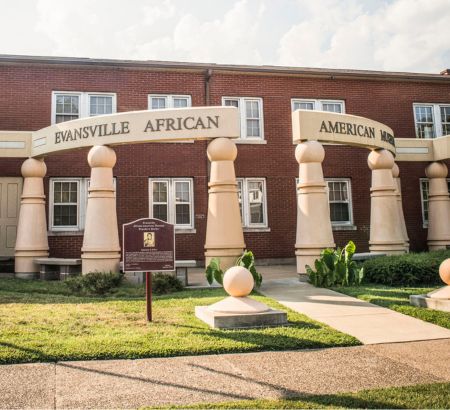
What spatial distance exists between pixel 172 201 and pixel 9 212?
19.1ft

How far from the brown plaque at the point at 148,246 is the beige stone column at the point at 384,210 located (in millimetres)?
7705

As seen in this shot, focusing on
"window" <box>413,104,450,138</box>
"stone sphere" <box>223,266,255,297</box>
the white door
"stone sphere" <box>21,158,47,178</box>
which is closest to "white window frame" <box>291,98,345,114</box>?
"window" <box>413,104,450,138</box>

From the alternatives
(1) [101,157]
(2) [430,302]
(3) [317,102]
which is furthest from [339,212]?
(2) [430,302]

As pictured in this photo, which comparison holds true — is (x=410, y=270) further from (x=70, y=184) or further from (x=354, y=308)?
(x=70, y=184)

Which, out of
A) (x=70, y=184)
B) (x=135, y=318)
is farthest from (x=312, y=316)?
(x=70, y=184)

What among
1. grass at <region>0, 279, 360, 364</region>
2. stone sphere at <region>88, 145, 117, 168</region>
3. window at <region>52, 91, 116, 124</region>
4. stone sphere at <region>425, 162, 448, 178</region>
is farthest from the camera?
window at <region>52, 91, 116, 124</region>

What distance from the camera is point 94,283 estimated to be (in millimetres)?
11086

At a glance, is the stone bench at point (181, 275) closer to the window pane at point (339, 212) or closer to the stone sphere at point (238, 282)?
the stone sphere at point (238, 282)

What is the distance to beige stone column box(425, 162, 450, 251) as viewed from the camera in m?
16.2

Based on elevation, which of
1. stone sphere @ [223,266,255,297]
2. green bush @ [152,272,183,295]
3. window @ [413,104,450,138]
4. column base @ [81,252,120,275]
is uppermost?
window @ [413,104,450,138]

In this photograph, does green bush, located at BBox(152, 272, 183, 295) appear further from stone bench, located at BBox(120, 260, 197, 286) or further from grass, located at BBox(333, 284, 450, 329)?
grass, located at BBox(333, 284, 450, 329)

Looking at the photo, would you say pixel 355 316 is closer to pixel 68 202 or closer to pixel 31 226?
pixel 31 226

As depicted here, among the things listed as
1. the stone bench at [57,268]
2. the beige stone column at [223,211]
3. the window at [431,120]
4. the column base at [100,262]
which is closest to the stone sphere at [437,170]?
the window at [431,120]

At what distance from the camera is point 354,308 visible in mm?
8625
